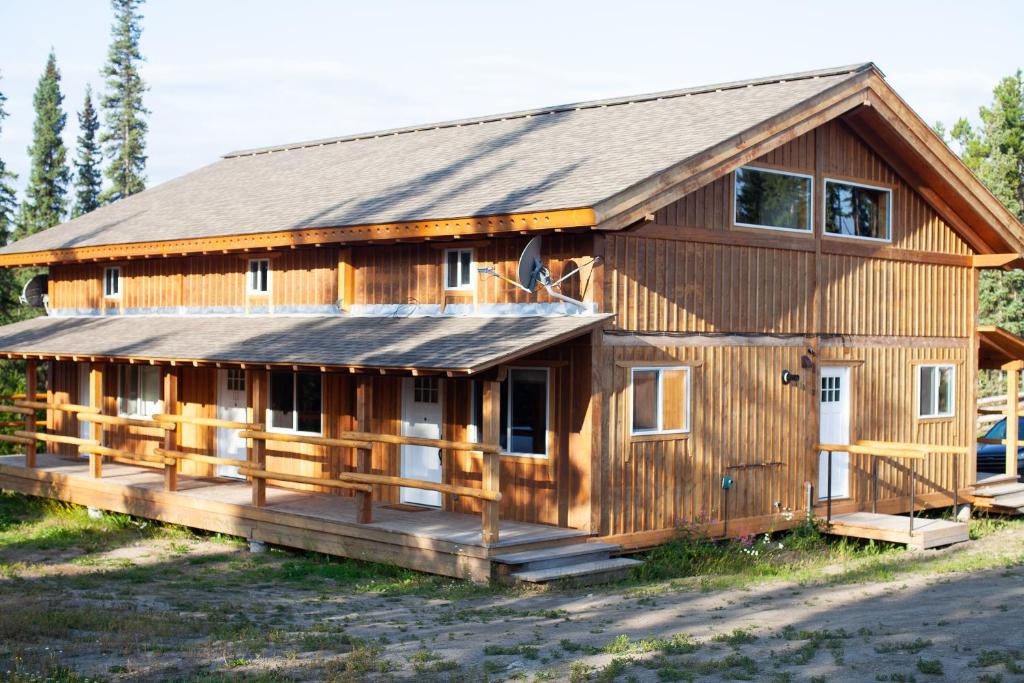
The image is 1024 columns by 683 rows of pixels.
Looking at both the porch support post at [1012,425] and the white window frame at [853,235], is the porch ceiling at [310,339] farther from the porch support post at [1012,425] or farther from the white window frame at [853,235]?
the porch support post at [1012,425]

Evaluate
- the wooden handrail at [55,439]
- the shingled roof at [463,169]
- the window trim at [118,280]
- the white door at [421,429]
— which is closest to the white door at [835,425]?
the shingled roof at [463,169]

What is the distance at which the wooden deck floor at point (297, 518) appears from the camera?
14812 mm

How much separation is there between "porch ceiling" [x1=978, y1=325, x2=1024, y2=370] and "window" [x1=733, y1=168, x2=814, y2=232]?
5022 millimetres

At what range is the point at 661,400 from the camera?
645 inches

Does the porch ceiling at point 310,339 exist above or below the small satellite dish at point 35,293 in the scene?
below

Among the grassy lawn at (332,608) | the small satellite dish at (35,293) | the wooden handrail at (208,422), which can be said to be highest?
the small satellite dish at (35,293)

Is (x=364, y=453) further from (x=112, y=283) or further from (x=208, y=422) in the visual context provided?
(x=112, y=283)

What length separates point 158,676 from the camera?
986 centimetres

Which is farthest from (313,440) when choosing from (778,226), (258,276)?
(778,226)

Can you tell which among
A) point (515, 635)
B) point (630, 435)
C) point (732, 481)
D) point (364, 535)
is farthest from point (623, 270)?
point (515, 635)

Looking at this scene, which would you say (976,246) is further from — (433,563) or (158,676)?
(158,676)

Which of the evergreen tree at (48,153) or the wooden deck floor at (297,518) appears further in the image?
the evergreen tree at (48,153)

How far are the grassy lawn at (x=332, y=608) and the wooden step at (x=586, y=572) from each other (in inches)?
7.0

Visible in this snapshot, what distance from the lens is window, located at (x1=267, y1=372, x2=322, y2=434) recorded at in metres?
19.1
